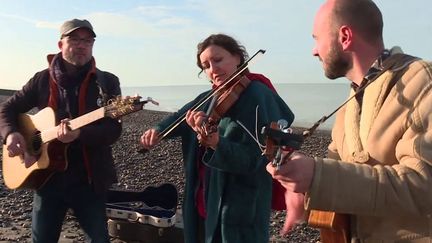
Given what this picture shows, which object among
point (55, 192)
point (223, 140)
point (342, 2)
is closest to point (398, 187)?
point (342, 2)

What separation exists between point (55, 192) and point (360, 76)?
8.95ft

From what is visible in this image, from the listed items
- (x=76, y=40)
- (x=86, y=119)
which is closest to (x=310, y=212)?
(x=86, y=119)

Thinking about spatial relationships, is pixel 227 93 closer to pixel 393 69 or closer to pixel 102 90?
pixel 102 90

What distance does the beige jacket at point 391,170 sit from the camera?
6.35 ft

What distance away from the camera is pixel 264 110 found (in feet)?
11.3

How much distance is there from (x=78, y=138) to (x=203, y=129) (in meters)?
1.32

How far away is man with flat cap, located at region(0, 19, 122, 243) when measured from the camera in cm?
409

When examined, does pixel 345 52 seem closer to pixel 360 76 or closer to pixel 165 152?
pixel 360 76

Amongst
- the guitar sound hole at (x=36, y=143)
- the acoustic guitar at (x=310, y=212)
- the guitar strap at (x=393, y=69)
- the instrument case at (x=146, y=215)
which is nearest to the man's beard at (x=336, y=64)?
the guitar strap at (x=393, y=69)

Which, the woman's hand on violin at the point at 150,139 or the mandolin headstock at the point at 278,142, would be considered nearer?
the mandolin headstock at the point at 278,142

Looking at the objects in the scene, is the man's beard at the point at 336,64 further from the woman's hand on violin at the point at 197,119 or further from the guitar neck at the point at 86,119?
the guitar neck at the point at 86,119

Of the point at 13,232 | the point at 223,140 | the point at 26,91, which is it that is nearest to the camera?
the point at 223,140

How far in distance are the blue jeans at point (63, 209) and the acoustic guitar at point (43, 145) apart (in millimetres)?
117

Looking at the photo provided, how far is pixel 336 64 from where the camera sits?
91.1 inches
